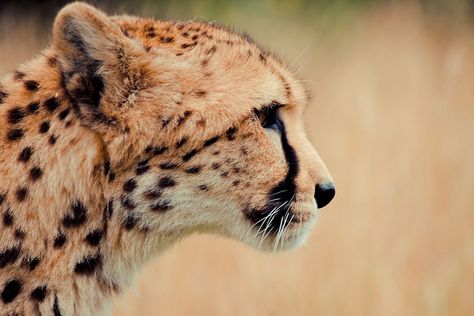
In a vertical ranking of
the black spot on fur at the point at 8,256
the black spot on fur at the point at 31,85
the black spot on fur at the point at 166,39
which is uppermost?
the black spot on fur at the point at 166,39

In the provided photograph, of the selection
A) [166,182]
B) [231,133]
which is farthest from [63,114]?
[231,133]

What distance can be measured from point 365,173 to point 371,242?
1.57 ft

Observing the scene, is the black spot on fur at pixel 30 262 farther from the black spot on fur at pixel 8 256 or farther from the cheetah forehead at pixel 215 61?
the cheetah forehead at pixel 215 61

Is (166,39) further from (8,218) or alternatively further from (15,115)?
(8,218)

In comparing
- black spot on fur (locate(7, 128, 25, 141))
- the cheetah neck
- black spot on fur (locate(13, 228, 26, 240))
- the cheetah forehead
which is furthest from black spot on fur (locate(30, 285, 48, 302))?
the cheetah forehead

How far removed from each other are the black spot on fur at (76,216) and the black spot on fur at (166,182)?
17 centimetres

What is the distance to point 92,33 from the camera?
1.98 metres

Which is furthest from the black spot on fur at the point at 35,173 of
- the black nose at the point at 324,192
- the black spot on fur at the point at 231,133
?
the black nose at the point at 324,192

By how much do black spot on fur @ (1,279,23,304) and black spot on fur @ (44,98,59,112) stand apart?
1.18 ft

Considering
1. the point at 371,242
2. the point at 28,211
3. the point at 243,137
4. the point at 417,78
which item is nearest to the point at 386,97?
the point at 417,78

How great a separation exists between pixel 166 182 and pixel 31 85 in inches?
14.0

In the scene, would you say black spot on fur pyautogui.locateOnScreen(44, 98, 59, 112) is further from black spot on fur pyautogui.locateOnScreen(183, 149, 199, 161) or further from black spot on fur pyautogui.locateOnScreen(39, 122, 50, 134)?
black spot on fur pyautogui.locateOnScreen(183, 149, 199, 161)

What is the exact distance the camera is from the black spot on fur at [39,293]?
195 cm

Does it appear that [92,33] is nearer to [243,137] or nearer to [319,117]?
[243,137]
